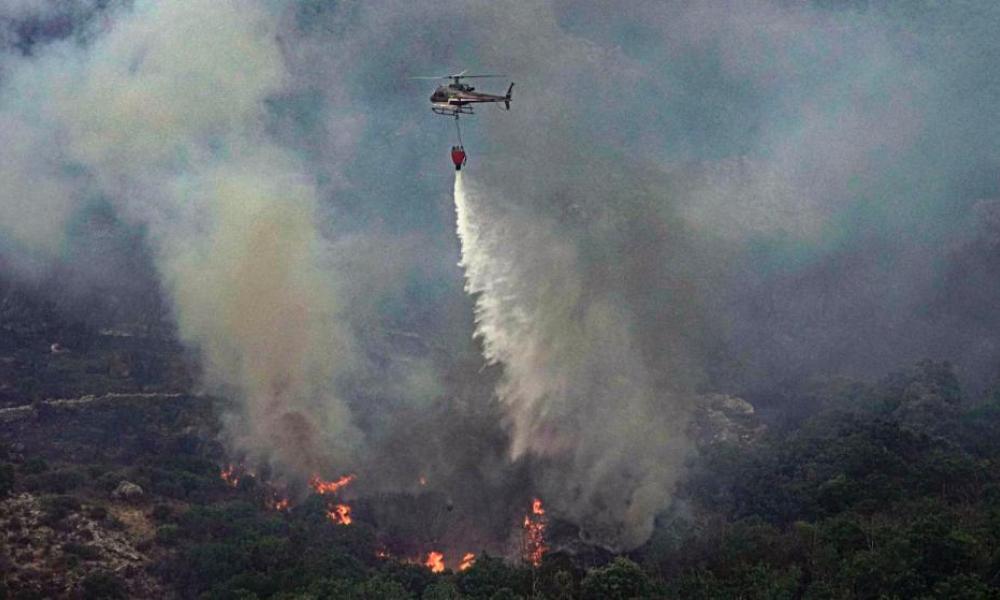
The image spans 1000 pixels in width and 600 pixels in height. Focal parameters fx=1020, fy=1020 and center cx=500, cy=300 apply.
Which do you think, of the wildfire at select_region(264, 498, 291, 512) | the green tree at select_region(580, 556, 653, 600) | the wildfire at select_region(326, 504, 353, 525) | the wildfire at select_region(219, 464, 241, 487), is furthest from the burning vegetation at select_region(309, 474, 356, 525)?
the green tree at select_region(580, 556, 653, 600)

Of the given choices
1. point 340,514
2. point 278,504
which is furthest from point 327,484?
point 340,514

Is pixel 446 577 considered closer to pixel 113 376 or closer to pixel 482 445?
pixel 482 445

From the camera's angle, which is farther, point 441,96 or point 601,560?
point 601,560

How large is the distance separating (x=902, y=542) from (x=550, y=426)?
61.3 meters

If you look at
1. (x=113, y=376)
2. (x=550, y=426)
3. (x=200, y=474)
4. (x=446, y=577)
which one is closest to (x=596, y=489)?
(x=550, y=426)

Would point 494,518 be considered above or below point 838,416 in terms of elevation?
below

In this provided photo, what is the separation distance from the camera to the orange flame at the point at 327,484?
16262 centimetres

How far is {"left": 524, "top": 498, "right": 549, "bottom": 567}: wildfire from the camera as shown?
14368 cm

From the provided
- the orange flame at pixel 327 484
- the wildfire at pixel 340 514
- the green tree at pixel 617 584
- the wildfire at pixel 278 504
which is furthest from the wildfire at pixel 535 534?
the wildfire at pixel 278 504

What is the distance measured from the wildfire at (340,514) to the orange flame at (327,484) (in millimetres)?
4645

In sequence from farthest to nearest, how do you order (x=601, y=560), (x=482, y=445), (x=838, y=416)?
(x=838, y=416)
(x=482, y=445)
(x=601, y=560)

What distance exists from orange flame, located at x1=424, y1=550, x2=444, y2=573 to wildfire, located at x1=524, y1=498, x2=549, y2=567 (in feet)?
39.8

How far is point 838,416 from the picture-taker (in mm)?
177000

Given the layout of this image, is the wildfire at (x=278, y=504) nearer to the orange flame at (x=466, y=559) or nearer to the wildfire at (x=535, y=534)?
the orange flame at (x=466, y=559)
